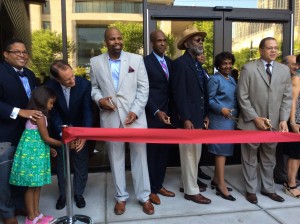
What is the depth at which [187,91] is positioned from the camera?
3.79 metres

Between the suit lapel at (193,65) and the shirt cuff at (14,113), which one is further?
the suit lapel at (193,65)

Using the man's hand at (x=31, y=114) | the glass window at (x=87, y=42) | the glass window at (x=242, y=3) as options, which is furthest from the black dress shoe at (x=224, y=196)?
the glass window at (x=242, y=3)

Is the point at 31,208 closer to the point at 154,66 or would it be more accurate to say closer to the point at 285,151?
the point at 154,66

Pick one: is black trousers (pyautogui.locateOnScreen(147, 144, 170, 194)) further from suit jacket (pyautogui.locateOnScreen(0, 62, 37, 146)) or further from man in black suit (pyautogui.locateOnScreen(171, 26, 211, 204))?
suit jacket (pyautogui.locateOnScreen(0, 62, 37, 146))

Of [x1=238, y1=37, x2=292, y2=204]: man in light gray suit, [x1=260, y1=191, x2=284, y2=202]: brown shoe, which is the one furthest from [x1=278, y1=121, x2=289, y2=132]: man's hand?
[x1=260, y1=191, x2=284, y2=202]: brown shoe

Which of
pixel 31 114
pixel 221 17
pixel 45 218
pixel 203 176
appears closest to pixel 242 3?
pixel 221 17

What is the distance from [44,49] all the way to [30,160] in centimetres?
239

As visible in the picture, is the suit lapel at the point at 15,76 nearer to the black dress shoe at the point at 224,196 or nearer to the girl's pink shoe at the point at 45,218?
the girl's pink shoe at the point at 45,218

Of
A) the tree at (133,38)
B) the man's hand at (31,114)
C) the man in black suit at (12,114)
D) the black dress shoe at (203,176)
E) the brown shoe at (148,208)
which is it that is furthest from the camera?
the tree at (133,38)

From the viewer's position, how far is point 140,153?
144 inches

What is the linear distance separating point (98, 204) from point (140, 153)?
2.83ft

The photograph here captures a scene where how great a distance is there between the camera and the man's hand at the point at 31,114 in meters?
3.11

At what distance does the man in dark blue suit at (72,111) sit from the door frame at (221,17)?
1.74 meters

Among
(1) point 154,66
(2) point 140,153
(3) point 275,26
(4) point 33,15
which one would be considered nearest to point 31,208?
(2) point 140,153
